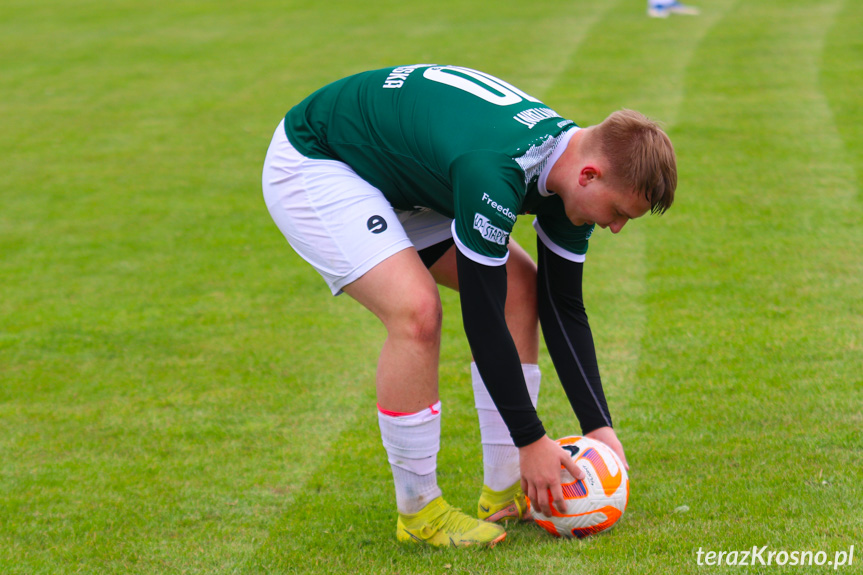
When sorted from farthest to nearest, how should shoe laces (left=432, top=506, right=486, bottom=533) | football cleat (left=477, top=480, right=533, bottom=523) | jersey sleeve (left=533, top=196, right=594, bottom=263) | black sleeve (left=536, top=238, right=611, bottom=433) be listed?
1. football cleat (left=477, top=480, right=533, bottom=523)
2. black sleeve (left=536, top=238, right=611, bottom=433)
3. shoe laces (left=432, top=506, right=486, bottom=533)
4. jersey sleeve (left=533, top=196, right=594, bottom=263)

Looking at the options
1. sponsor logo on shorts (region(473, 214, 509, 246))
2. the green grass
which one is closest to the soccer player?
sponsor logo on shorts (region(473, 214, 509, 246))

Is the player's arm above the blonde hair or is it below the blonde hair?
below

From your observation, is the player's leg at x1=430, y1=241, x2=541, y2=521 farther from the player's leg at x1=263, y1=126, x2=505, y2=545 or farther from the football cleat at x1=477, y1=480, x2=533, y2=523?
the player's leg at x1=263, y1=126, x2=505, y2=545

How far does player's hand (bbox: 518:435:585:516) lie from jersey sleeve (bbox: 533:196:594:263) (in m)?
0.78

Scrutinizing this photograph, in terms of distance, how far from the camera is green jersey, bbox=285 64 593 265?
2947 mm

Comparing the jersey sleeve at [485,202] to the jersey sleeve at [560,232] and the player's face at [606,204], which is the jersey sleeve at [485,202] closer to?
the player's face at [606,204]

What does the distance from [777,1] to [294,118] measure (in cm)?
1711

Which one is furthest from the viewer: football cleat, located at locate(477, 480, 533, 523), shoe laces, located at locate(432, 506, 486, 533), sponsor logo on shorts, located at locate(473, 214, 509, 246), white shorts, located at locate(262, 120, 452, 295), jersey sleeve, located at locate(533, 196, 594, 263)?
football cleat, located at locate(477, 480, 533, 523)

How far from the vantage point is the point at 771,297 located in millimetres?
6406

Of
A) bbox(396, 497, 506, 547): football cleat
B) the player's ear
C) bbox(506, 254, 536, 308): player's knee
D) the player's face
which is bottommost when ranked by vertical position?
bbox(396, 497, 506, 547): football cleat

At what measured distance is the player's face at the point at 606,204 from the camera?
10.1ft

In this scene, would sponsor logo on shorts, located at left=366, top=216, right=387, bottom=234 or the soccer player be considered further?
sponsor logo on shorts, located at left=366, top=216, right=387, bottom=234

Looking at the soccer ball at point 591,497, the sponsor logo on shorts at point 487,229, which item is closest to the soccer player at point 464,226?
the sponsor logo on shorts at point 487,229

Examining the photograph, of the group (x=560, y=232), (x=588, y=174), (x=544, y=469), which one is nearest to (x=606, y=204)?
(x=588, y=174)
